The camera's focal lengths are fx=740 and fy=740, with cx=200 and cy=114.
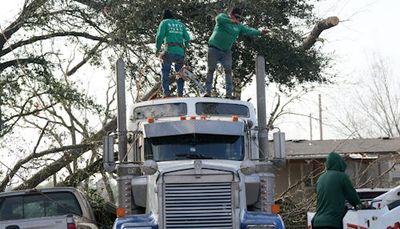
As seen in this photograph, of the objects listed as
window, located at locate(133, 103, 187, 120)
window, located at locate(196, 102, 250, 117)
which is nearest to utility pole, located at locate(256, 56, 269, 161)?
window, located at locate(196, 102, 250, 117)

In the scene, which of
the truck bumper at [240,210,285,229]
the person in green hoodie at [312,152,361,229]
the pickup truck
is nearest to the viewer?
the person in green hoodie at [312,152,361,229]

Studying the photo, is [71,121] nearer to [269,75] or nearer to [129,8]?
[129,8]

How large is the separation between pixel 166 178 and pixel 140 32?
7.46 m

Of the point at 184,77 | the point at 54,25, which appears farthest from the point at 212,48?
the point at 54,25

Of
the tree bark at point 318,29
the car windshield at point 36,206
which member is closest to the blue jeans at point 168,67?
the car windshield at point 36,206

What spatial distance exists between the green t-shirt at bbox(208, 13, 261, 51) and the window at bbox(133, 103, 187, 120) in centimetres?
228

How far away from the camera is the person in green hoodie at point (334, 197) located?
32.1ft

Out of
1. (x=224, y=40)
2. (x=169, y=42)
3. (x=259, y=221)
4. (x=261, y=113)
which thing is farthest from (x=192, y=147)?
(x=224, y=40)

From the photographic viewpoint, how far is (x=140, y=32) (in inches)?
704

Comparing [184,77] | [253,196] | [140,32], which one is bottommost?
[253,196]

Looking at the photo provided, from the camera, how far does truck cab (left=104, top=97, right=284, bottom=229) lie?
36.0ft

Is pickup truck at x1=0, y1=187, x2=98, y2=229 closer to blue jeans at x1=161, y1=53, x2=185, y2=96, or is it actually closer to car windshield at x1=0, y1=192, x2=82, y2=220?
car windshield at x1=0, y1=192, x2=82, y2=220

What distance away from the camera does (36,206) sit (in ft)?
42.1

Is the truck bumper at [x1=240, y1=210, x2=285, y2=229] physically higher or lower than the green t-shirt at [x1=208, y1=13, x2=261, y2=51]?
lower
